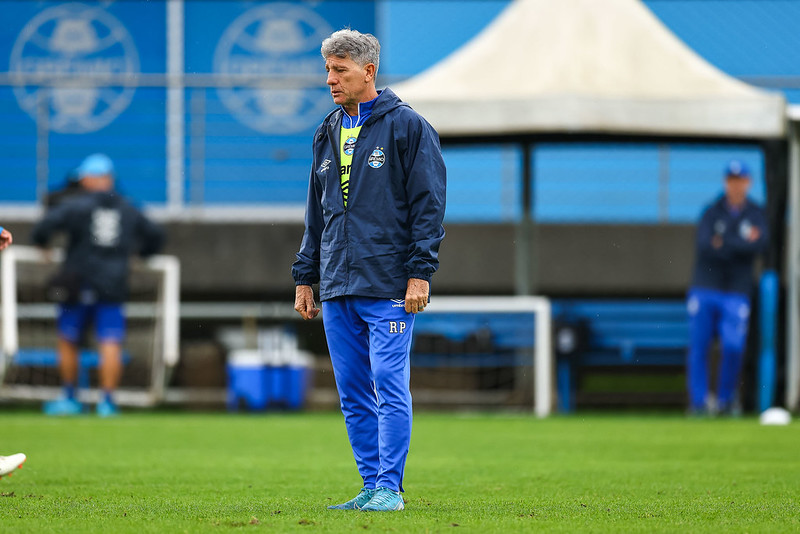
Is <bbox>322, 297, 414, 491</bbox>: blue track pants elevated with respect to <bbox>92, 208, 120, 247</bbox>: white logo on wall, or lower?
lower

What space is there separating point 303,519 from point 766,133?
825 centimetres

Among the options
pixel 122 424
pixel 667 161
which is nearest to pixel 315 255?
pixel 122 424

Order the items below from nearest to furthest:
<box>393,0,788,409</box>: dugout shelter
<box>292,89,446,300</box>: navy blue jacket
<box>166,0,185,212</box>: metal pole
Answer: <box>292,89,446,300</box>: navy blue jacket, <box>393,0,788,409</box>: dugout shelter, <box>166,0,185,212</box>: metal pole

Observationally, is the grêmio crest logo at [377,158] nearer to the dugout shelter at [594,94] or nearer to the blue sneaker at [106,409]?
the dugout shelter at [594,94]

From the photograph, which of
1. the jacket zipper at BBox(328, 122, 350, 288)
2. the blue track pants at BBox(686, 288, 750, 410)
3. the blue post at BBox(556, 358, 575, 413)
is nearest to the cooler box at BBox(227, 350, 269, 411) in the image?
the blue post at BBox(556, 358, 575, 413)

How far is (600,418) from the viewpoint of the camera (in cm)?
1212

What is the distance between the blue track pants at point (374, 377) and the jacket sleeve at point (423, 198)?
0.64 feet

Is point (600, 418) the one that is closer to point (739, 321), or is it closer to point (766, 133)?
point (739, 321)

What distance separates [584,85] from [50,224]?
16.3ft

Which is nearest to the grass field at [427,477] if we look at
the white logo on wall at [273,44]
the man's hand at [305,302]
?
the man's hand at [305,302]

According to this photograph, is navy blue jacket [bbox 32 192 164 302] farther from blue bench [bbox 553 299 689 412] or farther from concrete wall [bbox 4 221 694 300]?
blue bench [bbox 553 299 689 412]

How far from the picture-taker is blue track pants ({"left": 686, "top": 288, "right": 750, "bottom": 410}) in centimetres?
1214

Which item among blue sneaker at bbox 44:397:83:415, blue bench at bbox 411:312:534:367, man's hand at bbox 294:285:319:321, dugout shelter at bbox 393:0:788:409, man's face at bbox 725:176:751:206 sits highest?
dugout shelter at bbox 393:0:788:409

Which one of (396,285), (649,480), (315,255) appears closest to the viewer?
(396,285)
